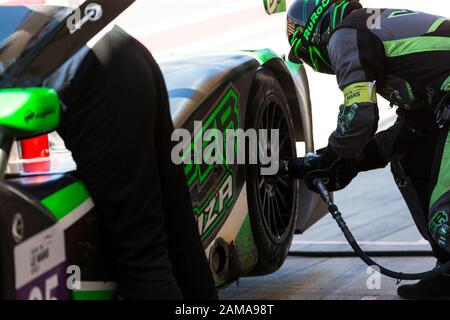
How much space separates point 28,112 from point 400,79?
7.29 feet

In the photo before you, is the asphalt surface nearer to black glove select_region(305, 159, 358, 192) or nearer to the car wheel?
the car wheel

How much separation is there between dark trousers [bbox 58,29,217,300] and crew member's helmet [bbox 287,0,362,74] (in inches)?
57.3

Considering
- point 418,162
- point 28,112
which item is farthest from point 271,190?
point 28,112

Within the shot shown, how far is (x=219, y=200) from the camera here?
351cm

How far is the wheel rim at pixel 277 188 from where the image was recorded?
4000 mm

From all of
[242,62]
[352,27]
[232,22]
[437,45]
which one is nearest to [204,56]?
[242,62]

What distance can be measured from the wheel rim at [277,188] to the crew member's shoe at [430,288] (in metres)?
0.66

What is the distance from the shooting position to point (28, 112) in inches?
86.4

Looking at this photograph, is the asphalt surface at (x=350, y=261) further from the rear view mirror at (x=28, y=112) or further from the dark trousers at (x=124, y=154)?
the rear view mirror at (x=28, y=112)

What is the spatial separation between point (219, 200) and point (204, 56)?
72 centimetres

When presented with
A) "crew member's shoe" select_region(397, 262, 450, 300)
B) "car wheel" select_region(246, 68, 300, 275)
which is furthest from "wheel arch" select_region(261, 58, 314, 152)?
"crew member's shoe" select_region(397, 262, 450, 300)

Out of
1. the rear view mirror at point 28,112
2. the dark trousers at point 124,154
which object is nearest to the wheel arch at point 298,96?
the dark trousers at point 124,154

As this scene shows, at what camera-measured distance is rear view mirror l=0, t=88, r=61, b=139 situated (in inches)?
86.5
